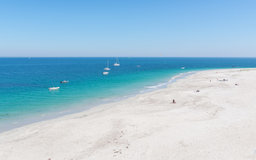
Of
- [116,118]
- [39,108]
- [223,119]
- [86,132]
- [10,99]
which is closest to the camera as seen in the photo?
[86,132]

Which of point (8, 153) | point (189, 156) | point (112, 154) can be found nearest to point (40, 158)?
point (8, 153)

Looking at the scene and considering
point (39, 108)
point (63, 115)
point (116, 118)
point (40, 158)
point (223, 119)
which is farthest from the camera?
point (39, 108)

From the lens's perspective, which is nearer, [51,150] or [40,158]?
[40,158]

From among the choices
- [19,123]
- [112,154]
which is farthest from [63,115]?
[112,154]

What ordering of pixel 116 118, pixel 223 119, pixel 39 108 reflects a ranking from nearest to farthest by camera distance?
pixel 223 119
pixel 116 118
pixel 39 108

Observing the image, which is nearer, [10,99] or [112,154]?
[112,154]

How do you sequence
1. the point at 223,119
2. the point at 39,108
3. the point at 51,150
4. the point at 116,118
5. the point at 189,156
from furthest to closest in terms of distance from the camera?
the point at 39,108 < the point at 116,118 < the point at 223,119 < the point at 51,150 < the point at 189,156

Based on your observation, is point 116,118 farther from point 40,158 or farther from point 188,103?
point 188,103

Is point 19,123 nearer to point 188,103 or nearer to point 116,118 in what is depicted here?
point 116,118

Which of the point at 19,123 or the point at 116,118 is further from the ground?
the point at 116,118
